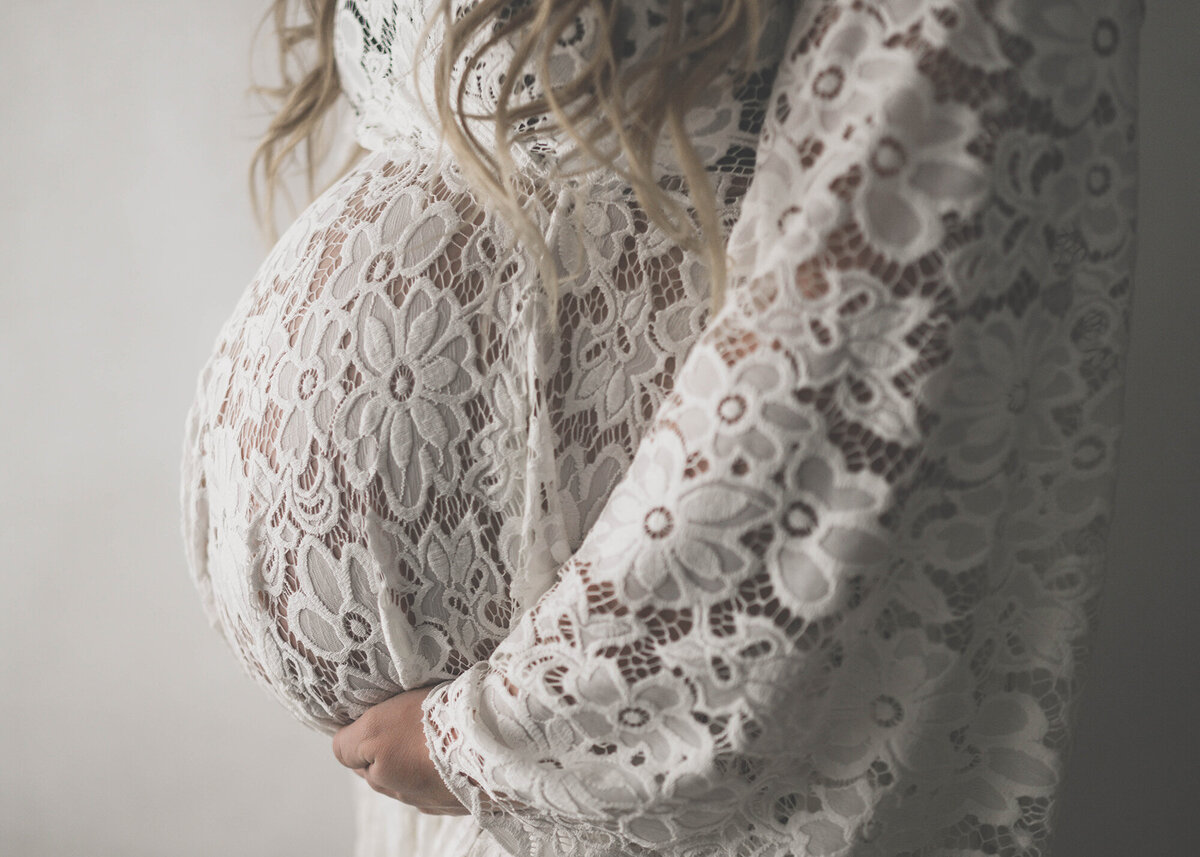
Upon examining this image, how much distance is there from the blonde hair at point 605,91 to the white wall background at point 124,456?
73 cm

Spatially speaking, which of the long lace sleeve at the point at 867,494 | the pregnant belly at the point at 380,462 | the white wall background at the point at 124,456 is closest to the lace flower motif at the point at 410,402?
the pregnant belly at the point at 380,462

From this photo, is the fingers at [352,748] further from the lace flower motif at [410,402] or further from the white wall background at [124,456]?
the white wall background at [124,456]

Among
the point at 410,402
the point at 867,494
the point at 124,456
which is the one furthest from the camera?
the point at 124,456

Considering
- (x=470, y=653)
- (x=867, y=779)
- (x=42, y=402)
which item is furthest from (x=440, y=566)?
(x=42, y=402)

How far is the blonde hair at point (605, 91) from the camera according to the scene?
559mm

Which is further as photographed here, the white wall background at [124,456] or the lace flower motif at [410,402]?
the white wall background at [124,456]

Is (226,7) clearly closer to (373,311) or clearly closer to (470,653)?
(373,311)

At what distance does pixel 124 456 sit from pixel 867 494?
1.11 metres

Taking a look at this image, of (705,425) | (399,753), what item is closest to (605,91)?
(705,425)

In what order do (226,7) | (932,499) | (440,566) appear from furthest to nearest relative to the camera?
1. (226,7)
2. (440,566)
3. (932,499)

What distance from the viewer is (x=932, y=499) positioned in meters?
0.53

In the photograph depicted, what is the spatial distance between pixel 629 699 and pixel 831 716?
0.46 ft

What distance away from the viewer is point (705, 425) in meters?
0.52

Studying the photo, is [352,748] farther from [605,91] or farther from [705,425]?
[605,91]
